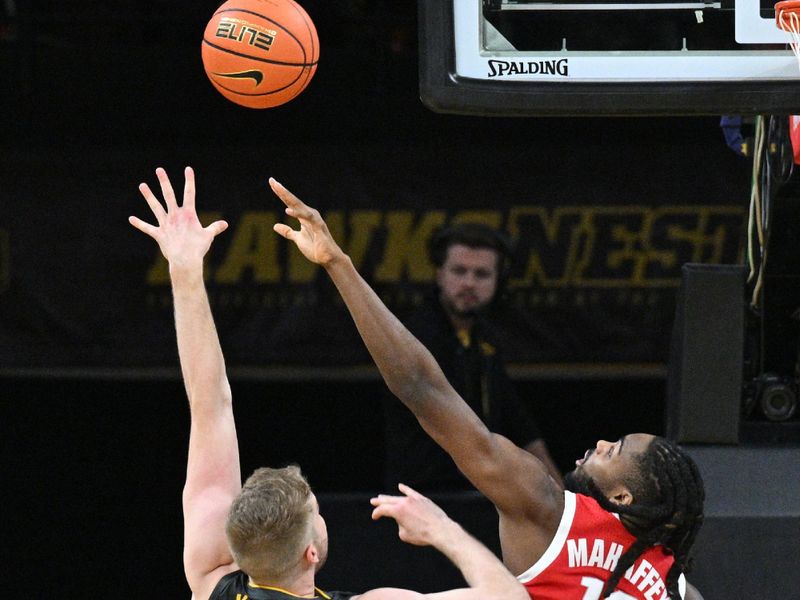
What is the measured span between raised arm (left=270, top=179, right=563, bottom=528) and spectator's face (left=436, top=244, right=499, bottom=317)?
2016mm

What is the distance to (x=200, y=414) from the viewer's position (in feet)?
10.9

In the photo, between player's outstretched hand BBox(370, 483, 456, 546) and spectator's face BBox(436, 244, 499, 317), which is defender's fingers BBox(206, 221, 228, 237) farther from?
spectator's face BBox(436, 244, 499, 317)

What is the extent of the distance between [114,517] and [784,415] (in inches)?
161

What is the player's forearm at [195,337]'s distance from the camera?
3359 mm

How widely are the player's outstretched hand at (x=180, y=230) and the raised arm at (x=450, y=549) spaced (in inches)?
32.8

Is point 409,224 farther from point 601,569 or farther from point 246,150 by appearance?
point 601,569

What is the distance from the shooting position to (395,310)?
7.73m

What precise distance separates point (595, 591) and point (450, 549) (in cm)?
53

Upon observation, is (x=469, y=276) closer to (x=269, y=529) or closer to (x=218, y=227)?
(x=218, y=227)

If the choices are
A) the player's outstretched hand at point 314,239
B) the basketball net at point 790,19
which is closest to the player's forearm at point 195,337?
the player's outstretched hand at point 314,239

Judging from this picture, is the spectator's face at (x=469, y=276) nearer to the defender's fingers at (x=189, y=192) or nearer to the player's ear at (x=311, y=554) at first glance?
the defender's fingers at (x=189, y=192)

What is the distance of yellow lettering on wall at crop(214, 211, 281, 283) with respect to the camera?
771 centimetres

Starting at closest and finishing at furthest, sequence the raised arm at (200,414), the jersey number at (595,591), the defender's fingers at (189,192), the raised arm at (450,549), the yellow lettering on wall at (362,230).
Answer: the raised arm at (450,549)
the raised arm at (200,414)
the jersey number at (595,591)
the defender's fingers at (189,192)
the yellow lettering on wall at (362,230)

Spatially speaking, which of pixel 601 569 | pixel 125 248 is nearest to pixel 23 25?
pixel 125 248
